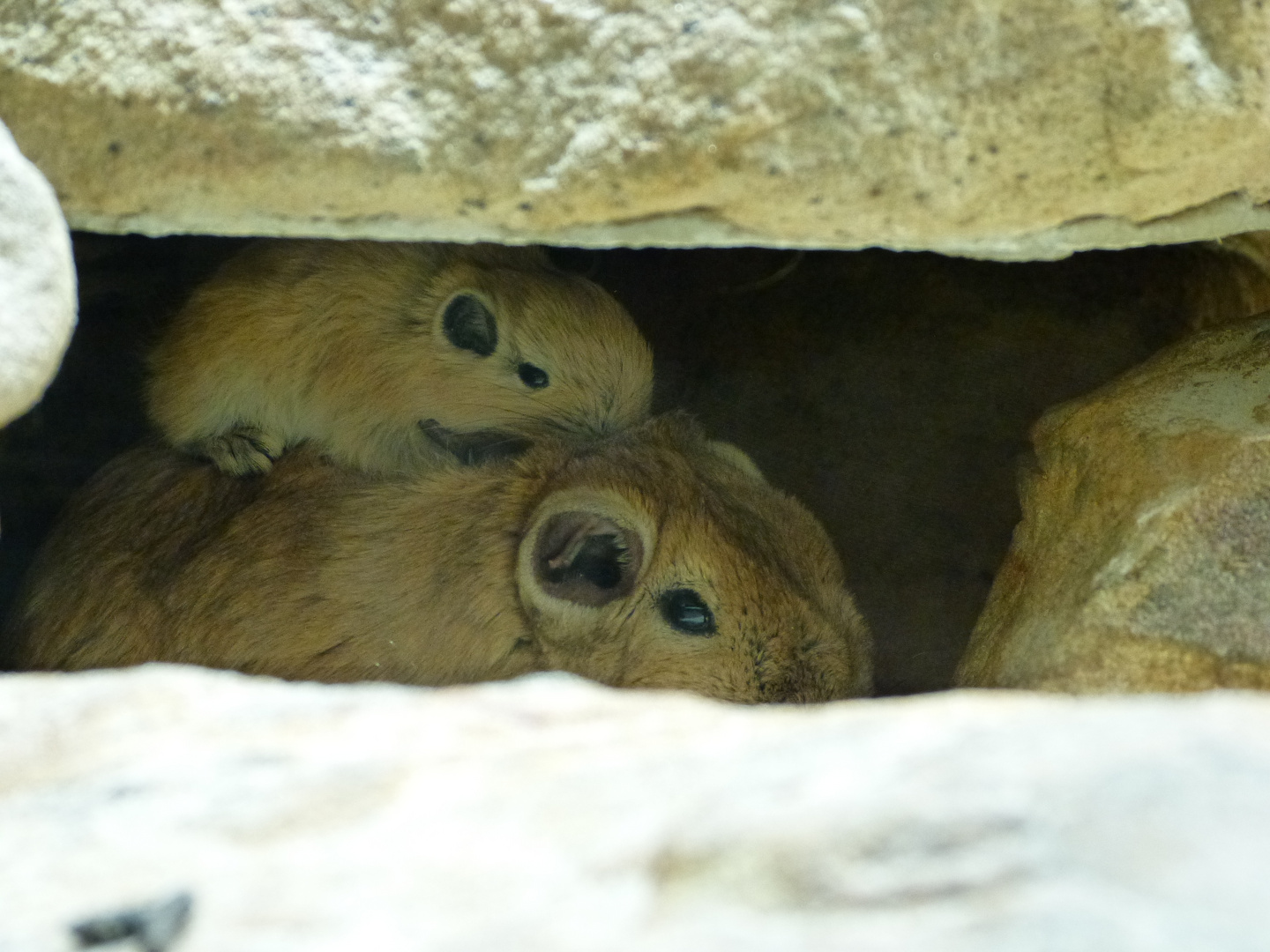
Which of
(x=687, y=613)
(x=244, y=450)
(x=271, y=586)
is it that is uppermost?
(x=244, y=450)

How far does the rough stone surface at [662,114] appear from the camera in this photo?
2059 millimetres

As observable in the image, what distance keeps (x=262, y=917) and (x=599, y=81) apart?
1.41 meters

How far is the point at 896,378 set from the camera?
412 cm

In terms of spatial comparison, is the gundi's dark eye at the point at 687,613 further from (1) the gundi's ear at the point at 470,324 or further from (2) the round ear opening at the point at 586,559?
(1) the gundi's ear at the point at 470,324

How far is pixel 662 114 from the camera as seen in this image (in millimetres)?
2080

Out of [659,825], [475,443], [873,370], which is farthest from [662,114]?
[873,370]

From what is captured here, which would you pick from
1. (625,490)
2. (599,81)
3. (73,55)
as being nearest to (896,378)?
(625,490)

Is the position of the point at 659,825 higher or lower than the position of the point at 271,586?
higher

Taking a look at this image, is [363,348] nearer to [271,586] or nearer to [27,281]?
[271,586]

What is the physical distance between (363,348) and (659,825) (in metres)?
2.38

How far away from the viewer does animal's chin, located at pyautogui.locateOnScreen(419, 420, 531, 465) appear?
3.71 meters

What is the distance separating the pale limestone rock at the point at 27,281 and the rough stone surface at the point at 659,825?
560 millimetres

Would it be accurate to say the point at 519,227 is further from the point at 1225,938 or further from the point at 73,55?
the point at 1225,938

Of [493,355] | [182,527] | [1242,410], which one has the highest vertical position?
[1242,410]
